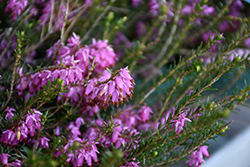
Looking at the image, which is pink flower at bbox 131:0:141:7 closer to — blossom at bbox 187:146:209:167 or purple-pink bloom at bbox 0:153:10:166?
blossom at bbox 187:146:209:167

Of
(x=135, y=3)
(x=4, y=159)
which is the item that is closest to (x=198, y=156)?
(x=4, y=159)

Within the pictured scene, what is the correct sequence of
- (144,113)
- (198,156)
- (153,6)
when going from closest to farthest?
(198,156) → (144,113) → (153,6)

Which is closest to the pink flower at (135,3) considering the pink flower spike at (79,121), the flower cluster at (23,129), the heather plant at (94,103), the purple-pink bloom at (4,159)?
the heather plant at (94,103)

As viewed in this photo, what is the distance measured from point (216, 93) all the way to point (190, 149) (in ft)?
1.56

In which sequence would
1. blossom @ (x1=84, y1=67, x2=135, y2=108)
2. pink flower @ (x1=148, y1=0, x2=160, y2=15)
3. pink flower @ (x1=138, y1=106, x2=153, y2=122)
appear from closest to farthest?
blossom @ (x1=84, y1=67, x2=135, y2=108)
pink flower @ (x1=138, y1=106, x2=153, y2=122)
pink flower @ (x1=148, y1=0, x2=160, y2=15)

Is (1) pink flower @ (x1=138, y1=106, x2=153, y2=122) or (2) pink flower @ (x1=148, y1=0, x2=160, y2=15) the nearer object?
(1) pink flower @ (x1=138, y1=106, x2=153, y2=122)

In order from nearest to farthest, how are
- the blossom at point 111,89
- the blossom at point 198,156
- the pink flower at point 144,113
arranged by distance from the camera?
the blossom at point 111,89, the blossom at point 198,156, the pink flower at point 144,113

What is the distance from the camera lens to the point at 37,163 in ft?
1.42

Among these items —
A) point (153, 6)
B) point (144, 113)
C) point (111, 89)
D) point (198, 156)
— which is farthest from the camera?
point (153, 6)

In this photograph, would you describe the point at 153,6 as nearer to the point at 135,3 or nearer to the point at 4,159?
the point at 135,3

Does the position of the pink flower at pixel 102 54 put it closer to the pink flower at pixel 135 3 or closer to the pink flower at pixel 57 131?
the pink flower at pixel 57 131

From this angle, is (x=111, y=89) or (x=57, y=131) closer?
(x=111, y=89)

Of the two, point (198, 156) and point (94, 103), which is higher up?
point (94, 103)

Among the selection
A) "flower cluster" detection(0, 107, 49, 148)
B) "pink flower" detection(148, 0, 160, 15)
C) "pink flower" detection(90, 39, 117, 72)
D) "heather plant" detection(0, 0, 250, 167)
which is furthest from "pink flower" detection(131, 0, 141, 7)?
"flower cluster" detection(0, 107, 49, 148)
